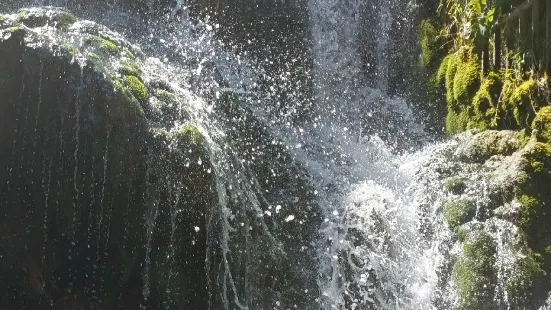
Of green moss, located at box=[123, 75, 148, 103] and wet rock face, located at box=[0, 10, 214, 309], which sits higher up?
green moss, located at box=[123, 75, 148, 103]

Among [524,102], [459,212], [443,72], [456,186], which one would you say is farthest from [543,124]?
[443,72]

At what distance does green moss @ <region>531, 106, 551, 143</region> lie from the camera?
16.2ft

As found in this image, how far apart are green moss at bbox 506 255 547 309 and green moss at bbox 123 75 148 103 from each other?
3.06 metres

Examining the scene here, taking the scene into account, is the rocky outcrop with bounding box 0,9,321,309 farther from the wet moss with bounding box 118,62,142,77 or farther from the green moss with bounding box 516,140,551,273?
the green moss with bounding box 516,140,551,273

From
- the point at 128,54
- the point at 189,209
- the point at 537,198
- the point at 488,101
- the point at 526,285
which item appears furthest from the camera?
the point at 488,101

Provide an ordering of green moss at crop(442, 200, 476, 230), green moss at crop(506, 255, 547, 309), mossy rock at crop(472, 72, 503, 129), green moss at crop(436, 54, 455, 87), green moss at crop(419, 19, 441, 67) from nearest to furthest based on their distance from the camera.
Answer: green moss at crop(506, 255, 547, 309) < green moss at crop(442, 200, 476, 230) < mossy rock at crop(472, 72, 503, 129) < green moss at crop(436, 54, 455, 87) < green moss at crop(419, 19, 441, 67)

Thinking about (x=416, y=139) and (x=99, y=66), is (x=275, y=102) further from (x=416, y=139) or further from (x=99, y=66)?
(x=99, y=66)

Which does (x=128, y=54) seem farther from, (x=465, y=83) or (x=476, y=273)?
(x=476, y=273)

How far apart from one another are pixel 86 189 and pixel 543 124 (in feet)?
11.7

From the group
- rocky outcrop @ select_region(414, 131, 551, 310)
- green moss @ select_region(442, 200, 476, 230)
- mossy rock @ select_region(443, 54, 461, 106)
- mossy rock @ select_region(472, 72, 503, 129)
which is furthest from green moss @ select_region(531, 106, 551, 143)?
mossy rock @ select_region(443, 54, 461, 106)

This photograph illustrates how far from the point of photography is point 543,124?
4973 mm

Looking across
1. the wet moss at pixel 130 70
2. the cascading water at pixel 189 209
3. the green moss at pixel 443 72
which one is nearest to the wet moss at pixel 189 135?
the cascading water at pixel 189 209

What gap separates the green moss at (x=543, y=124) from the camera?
4.93 m

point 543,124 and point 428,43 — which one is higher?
point 428,43
